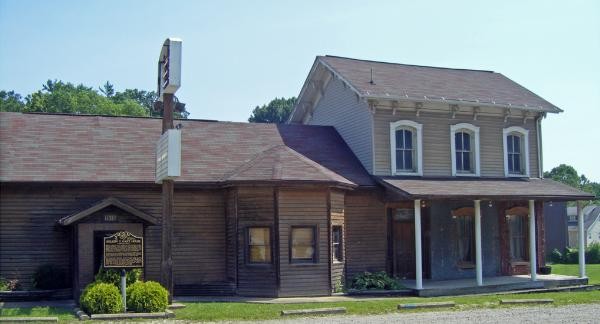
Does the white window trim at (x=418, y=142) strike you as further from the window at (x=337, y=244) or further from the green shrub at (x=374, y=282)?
the green shrub at (x=374, y=282)

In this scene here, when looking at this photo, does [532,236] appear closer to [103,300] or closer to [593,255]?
[103,300]

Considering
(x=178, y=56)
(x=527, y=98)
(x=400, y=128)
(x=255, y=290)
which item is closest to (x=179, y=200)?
(x=255, y=290)

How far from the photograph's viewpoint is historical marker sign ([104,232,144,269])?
55.2ft

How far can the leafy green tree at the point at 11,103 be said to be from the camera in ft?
232

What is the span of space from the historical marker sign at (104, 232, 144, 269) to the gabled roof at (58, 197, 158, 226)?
9.48ft

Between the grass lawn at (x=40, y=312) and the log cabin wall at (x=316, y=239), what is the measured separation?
608cm

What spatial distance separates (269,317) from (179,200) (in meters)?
6.83

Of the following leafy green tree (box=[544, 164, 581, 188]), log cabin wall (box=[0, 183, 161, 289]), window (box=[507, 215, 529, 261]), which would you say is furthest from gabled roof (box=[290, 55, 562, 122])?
leafy green tree (box=[544, 164, 581, 188])

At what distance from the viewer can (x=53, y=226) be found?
2073 cm

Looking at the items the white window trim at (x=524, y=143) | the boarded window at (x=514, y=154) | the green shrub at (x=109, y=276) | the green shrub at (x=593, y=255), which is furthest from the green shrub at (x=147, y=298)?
the green shrub at (x=593, y=255)

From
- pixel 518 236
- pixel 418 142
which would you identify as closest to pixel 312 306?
pixel 418 142

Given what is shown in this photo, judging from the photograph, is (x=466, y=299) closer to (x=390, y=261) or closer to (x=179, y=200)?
(x=390, y=261)

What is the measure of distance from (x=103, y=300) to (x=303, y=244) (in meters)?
6.76

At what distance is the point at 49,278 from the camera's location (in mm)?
20328
